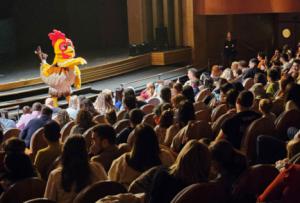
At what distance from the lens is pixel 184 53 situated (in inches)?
634

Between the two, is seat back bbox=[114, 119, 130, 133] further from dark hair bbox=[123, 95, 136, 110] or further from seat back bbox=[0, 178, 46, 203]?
seat back bbox=[0, 178, 46, 203]

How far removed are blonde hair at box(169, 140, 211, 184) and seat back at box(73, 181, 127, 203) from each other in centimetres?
39

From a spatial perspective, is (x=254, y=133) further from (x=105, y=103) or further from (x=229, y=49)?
(x=229, y=49)

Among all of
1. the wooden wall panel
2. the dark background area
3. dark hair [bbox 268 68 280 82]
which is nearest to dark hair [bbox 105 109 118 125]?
dark hair [bbox 268 68 280 82]

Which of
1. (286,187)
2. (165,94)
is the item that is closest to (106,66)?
(165,94)

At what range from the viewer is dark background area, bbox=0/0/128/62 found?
17797mm

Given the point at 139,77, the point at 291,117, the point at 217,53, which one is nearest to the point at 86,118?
the point at 291,117

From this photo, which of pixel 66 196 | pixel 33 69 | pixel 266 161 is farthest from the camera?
pixel 33 69

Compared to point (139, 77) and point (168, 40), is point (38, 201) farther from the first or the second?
point (168, 40)

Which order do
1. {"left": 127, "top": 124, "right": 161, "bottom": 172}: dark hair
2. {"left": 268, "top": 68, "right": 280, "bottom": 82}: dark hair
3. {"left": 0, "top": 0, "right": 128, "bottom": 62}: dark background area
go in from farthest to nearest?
1. {"left": 0, "top": 0, "right": 128, "bottom": 62}: dark background area
2. {"left": 268, "top": 68, "right": 280, "bottom": 82}: dark hair
3. {"left": 127, "top": 124, "right": 161, "bottom": 172}: dark hair

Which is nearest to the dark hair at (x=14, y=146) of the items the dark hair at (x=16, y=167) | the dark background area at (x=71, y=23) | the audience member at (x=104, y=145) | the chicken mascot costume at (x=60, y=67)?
the dark hair at (x=16, y=167)

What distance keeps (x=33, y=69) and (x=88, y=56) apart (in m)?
2.20

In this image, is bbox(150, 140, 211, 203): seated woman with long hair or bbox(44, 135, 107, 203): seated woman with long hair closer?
bbox(150, 140, 211, 203): seated woman with long hair

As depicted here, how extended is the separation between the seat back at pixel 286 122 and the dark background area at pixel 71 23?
1268cm
